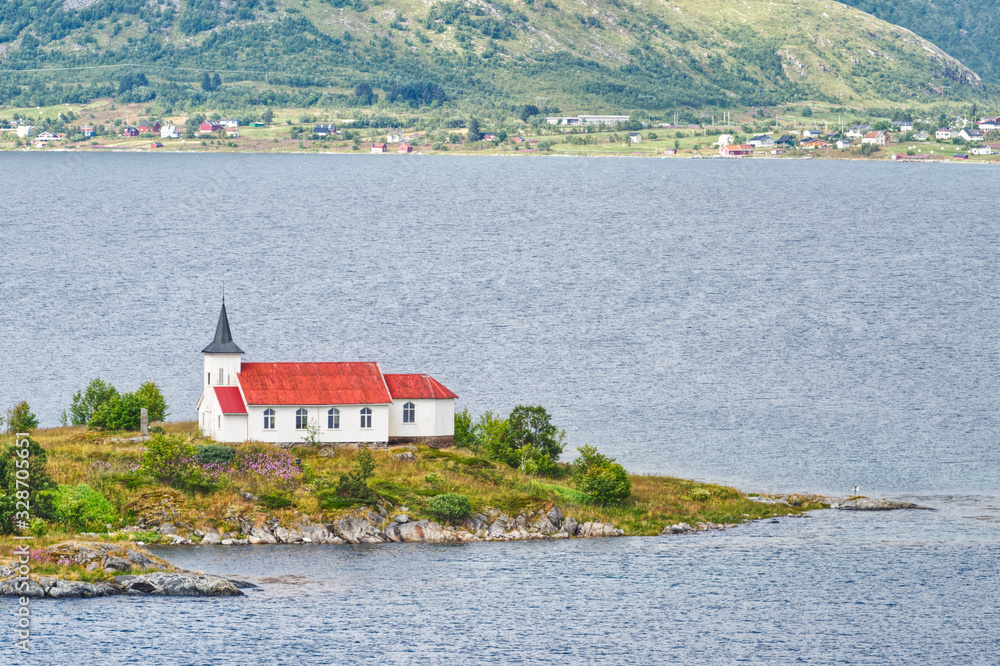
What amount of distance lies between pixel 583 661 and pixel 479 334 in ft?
238

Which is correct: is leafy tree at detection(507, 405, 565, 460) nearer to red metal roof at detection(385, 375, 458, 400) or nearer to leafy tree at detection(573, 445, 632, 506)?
red metal roof at detection(385, 375, 458, 400)

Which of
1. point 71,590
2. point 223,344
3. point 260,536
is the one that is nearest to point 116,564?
point 71,590

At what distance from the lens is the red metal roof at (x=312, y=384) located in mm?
76688

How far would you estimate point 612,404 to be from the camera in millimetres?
102812

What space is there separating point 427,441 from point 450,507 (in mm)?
Answer: 10075

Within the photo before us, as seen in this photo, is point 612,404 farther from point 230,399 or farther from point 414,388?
point 230,399

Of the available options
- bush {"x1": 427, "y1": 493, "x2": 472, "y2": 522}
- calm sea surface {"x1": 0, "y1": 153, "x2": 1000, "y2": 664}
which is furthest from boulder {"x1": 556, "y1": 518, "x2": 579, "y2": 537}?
bush {"x1": 427, "y1": 493, "x2": 472, "y2": 522}

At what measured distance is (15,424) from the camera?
267 ft

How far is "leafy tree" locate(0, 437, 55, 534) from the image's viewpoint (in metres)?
65.6

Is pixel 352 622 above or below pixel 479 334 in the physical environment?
below

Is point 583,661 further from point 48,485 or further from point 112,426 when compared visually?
point 112,426

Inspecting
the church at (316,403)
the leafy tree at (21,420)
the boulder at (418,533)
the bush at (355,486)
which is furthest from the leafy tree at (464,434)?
the leafy tree at (21,420)

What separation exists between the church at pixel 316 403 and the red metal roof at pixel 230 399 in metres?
0.05

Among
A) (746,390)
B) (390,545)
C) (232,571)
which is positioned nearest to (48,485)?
(232,571)
